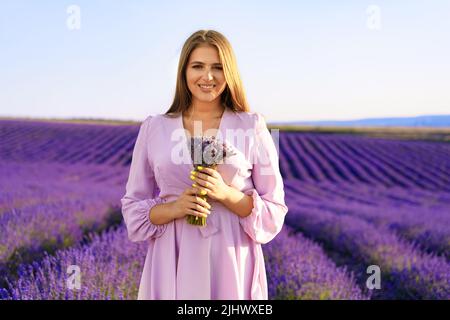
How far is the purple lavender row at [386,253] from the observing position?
3.62 metres

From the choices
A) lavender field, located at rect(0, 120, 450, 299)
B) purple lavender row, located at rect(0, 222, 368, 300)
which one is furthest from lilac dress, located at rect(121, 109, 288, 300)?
purple lavender row, located at rect(0, 222, 368, 300)

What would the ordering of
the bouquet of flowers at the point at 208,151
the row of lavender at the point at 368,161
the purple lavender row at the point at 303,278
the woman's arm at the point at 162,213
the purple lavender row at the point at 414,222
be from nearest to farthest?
the bouquet of flowers at the point at 208,151, the woman's arm at the point at 162,213, the purple lavender row at the point at 303,278, the purple lavender row at the point at 414,222, the row of lavender at the point at 368,161

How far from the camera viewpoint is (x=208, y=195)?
4.90 feet

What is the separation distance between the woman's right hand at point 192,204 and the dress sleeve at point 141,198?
174 mm

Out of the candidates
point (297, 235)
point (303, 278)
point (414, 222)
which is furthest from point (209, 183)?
point (414, 222)

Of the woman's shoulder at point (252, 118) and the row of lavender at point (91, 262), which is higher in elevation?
the woman's shoulder at point (252, 118)

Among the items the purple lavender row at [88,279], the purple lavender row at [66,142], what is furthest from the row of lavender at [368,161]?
the purple lavender row at [88,279]

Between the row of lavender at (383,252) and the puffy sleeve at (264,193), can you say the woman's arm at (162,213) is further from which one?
the row of lavender at (383,252)

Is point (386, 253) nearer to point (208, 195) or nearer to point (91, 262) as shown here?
point (91, 262)

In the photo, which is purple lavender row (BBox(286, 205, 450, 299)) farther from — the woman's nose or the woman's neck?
the woman's nose

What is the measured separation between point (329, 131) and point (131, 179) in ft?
72.3

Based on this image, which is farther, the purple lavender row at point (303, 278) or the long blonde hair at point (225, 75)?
the purple lavender row at point (303, 278)

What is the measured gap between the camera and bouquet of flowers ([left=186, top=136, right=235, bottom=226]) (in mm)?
1434
